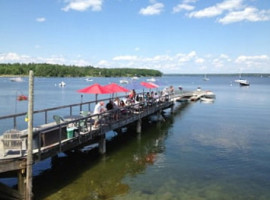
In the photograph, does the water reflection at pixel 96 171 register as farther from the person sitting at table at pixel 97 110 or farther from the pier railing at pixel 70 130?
the person sitting at table at pixel 97 110

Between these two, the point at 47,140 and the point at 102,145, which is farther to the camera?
the point at 102,145

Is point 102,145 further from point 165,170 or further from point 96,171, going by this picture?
point 165,170

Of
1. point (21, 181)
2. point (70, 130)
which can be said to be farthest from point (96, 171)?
point (21, 181)

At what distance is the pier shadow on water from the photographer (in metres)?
11.6

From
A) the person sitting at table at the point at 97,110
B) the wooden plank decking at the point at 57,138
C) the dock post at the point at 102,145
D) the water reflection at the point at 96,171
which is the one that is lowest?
the water reflection at the point at 96,171

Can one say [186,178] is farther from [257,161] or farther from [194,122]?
[194,122]

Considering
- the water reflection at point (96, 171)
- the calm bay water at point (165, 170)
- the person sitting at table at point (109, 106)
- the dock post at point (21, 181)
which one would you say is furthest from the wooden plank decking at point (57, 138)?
the calm bay water at point (165, 170)

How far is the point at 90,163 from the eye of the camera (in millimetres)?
15234

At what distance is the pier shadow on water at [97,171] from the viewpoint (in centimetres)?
1163

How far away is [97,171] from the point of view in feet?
46.5

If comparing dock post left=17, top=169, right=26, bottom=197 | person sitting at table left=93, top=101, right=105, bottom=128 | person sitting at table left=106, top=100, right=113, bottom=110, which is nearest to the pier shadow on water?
dock post left=17, top=169, right=26, bottom=197

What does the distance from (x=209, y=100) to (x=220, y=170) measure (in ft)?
122

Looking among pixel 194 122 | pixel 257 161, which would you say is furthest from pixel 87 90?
pixel 194 122

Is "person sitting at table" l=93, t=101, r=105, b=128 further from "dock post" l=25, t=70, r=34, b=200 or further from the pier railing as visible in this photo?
"dock post" l=25, t=70, r=34, b=200
